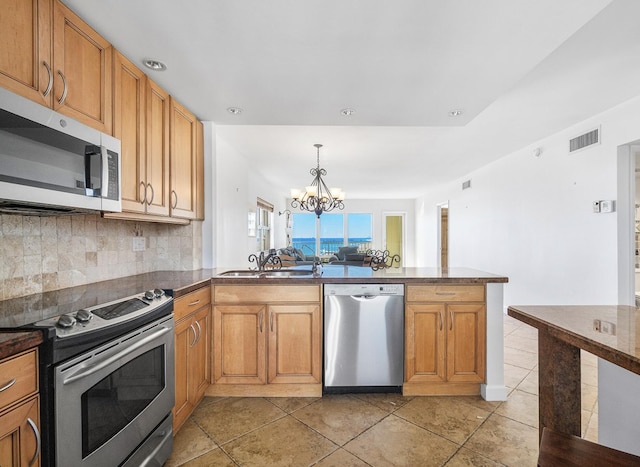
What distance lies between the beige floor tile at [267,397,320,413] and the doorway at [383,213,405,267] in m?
8.44

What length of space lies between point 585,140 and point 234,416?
14.0ft

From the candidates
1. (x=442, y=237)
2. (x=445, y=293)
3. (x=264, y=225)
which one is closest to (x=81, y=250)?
(x=445, y=293)

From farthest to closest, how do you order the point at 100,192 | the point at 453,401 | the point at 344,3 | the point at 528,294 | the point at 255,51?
the point at 528,294
the point at 453,401
the point at 255,51
the point at 100,192
the point at 344,3

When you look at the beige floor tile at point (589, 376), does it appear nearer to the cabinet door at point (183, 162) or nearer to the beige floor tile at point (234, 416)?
the beige floor tile at point (234, 416)

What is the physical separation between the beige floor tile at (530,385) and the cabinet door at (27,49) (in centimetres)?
348

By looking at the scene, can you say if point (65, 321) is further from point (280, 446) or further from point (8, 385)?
point (280, 446)

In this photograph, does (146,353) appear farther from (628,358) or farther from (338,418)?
(628,358)

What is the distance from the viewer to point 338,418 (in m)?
2.04

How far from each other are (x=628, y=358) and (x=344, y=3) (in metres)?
1.59

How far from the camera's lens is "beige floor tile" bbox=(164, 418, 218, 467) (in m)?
1.67

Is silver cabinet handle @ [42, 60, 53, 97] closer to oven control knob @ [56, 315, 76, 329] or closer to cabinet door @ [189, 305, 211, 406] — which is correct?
oven control knob @ [56, 315, 76, 329]

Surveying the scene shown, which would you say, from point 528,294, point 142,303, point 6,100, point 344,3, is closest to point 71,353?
point 142,303

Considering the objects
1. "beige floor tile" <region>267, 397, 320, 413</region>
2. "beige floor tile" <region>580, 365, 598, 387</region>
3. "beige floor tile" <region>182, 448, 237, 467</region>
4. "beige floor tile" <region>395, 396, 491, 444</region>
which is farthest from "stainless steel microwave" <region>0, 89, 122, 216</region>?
"beige floor tile" <region>580, 365, 598, 387</region>

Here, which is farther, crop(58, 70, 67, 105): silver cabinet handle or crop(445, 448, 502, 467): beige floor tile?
crop(445, 448, 502, 467): beige floor tile
